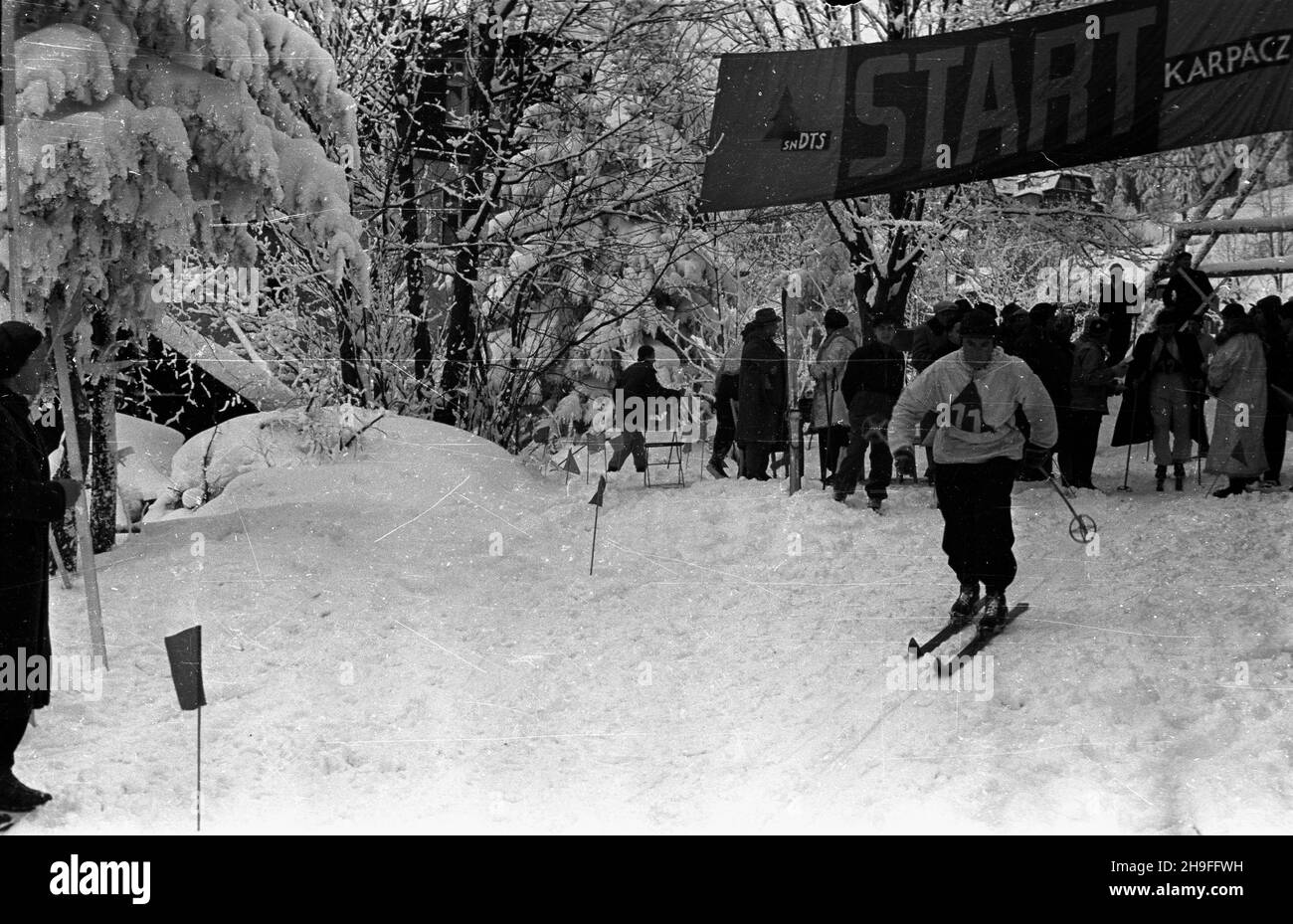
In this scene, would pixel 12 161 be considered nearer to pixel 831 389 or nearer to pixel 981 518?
pixel 981 518

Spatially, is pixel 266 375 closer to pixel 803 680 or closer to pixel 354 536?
pixel 354 536

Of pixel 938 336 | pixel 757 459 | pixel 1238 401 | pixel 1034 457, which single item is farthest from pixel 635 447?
pixel 1034 457

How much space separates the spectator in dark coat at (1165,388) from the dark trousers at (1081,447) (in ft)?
1.59

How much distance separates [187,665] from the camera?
598cm

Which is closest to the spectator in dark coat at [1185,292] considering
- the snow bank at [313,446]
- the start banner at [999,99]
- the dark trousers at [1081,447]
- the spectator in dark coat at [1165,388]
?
the spectator in dark coat at [1165,388]

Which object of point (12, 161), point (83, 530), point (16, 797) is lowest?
point (16, 797)

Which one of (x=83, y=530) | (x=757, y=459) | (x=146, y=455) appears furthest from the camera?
(x=146, y=455)

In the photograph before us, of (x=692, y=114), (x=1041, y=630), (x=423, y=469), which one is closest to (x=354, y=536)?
(x=423, y=469)

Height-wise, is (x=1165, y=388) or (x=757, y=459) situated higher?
(x=1165, y=388)

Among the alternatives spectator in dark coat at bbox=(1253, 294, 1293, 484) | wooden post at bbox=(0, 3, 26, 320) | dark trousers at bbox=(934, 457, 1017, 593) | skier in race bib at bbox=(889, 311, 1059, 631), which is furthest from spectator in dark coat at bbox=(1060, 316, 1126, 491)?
wooden post at bbox=(0, 3, 26, 320)

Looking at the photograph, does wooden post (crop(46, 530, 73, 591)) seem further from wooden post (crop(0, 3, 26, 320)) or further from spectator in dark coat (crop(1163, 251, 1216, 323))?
spectator in dark coat (crop(1163, 251, 1216, 323))

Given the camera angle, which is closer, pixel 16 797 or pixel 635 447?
pixel 16 797

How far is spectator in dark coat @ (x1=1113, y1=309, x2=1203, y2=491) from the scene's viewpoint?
12.6 metres

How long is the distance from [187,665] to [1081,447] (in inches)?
345
